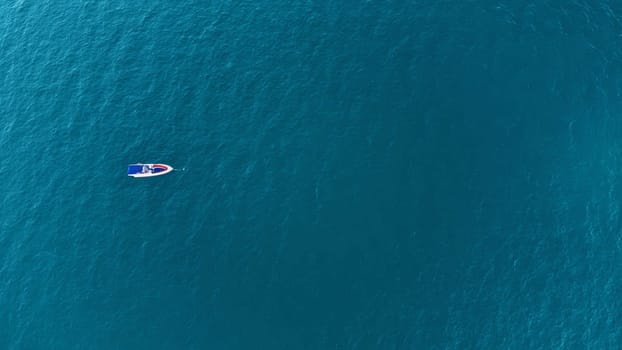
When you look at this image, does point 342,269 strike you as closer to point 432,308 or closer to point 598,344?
point 432,308

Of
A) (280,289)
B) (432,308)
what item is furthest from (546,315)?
(280,289)

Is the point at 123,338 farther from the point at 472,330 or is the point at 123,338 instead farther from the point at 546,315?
the point at 546,315

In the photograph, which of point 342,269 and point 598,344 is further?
point 342,269

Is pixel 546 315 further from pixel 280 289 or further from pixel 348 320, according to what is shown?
pixel 280 289

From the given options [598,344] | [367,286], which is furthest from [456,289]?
[598,344]

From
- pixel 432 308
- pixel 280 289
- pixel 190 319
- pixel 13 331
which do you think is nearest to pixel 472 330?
pixel 432 308

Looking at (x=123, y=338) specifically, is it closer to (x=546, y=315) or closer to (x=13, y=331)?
(x=13, y=331)

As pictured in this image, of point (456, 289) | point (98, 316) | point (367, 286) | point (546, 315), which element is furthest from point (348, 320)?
point (98, 316)
